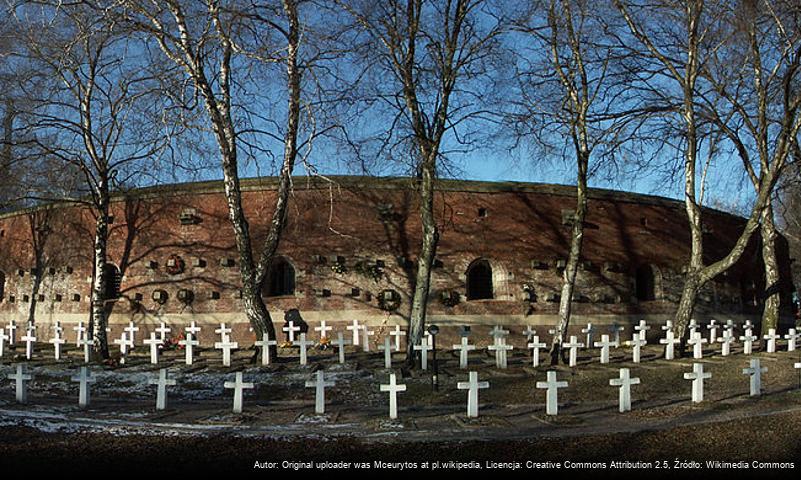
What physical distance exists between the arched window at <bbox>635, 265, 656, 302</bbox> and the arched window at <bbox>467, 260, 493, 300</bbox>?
6062 mm

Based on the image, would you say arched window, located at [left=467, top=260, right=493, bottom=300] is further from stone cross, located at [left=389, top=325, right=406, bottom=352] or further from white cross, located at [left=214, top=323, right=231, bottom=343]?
white cross, located at [left=214, top=323, right=231, bottom=343]

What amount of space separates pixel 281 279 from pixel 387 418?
1288 cm

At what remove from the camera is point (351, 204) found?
22.7 meters

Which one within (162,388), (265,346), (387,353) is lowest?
(162,388)

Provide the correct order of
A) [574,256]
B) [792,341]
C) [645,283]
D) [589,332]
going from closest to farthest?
[574,256] → [792,341] → [589,332] → [645,283]

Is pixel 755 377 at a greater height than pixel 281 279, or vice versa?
pixel 281 279

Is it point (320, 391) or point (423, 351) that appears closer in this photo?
point (320, 391)

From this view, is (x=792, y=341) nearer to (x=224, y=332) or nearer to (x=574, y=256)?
(x=574, y=256)

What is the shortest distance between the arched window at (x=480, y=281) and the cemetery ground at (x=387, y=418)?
5.63m

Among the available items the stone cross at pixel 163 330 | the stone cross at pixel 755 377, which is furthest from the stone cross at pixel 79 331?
the stone cross at pixel 755 377

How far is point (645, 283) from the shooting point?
24.9 m

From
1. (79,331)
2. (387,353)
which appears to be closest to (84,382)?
(387,353)

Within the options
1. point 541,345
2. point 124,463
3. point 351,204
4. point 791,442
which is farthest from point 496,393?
point 351,204

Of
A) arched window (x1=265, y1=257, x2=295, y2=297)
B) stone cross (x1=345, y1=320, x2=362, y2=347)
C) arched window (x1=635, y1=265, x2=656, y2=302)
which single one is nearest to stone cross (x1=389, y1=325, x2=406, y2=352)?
stone cross (x1=345, y1=320, x2=362, y2=347)
